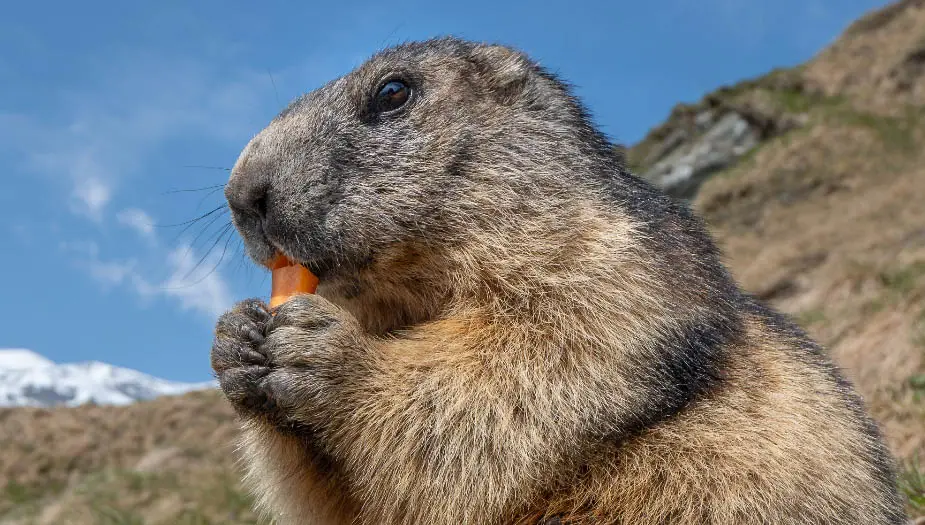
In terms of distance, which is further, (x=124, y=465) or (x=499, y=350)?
(x=124, y=465)

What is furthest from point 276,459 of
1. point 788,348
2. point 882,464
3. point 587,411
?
point 882,464

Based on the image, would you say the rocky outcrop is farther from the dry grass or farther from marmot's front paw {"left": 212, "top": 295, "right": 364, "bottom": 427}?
marmot's front paw {"left": 212, "top": 295, "right": 364, "bottom": 427}

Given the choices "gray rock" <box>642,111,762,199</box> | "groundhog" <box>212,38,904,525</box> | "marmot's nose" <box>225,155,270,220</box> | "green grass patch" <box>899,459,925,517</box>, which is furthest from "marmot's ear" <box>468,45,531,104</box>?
"gray rock" <box>642,111,762,199</box>

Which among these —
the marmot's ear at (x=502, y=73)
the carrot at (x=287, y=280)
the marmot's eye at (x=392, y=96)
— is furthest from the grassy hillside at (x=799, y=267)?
the marmot's ear at (x=502, y=73)

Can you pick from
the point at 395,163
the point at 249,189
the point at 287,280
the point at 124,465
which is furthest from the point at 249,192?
the point at 124,465

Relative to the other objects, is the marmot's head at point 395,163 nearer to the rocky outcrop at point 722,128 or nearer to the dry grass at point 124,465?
the dry grass at point 124,465

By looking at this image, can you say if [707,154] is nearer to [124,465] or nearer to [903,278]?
[903,278]

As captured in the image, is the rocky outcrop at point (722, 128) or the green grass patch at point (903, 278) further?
the rocky outcrop at point (722, 128)
